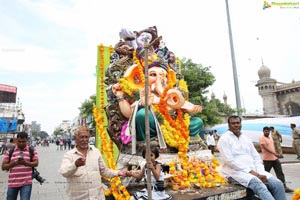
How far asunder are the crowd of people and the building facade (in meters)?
41.5

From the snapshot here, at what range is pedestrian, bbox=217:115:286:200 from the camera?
3498 millimetres

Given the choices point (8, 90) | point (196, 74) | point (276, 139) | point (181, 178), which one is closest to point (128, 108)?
point (181, 178)

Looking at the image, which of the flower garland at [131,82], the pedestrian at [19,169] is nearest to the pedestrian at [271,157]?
the flower garland at [131,82]

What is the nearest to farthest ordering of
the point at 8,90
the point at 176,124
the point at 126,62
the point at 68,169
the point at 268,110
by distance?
the point at 68,169 < the point at 176,124 < the point at 126,62 < the point at 8,90 < the point at 268,110

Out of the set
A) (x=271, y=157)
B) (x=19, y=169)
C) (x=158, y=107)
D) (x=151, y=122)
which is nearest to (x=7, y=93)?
(x=158, y=107)

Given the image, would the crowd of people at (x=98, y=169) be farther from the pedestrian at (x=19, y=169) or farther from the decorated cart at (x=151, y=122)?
the decorated cart at (x=151, y=122)

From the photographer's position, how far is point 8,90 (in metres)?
31.9

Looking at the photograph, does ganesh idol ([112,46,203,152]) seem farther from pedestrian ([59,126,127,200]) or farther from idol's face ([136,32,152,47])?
pedestrian ([59,126,127,200])

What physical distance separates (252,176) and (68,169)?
272 centimetres

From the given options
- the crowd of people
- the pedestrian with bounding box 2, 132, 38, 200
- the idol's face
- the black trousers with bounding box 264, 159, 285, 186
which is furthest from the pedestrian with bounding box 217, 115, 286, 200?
the idol's face

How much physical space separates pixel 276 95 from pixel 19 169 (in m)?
47.5

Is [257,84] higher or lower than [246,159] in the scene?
higher

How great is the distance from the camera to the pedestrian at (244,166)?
138 inches

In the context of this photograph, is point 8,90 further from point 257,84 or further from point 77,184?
point 257,84
